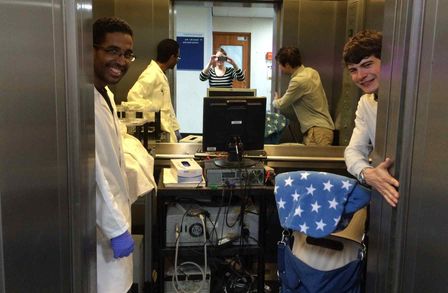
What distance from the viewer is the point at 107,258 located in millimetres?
1524

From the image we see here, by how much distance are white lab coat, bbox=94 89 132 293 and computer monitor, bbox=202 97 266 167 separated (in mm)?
825

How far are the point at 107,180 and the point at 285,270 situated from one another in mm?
809

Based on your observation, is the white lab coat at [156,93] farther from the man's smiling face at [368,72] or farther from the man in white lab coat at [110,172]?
the man's smiling face at [368,72]

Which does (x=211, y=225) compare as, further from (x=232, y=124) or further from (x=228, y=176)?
(x=232, y=124)

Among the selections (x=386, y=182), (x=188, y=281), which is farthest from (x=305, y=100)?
(x=386, y=182)

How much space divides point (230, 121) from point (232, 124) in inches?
0.9

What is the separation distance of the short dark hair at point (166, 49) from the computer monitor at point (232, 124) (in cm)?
128

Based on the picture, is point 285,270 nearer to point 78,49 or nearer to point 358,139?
point 358,139

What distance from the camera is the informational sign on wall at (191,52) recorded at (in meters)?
5.76

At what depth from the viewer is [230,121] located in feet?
7.89

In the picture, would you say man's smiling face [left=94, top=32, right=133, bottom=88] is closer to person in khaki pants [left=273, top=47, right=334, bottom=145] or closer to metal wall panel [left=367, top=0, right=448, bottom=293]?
metal wall panel [left=367, top=0, right=448, bottom=293]

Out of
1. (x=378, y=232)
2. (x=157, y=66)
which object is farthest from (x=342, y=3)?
(x=378, y=232)

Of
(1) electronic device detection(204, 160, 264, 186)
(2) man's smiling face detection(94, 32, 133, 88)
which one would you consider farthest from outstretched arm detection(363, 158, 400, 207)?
(1) electronic device detection(204, 160, 264, 186)

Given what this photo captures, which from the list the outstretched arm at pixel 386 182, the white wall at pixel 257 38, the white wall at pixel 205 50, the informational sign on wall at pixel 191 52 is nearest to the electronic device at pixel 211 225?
the outstretched arm at pixel 386 182
